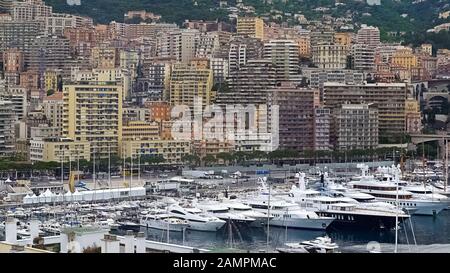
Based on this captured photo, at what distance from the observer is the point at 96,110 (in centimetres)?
1005

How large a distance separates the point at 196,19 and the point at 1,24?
10.3 feet

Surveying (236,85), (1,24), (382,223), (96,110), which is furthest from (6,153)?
(1,24)

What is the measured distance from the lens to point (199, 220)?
6.20 meters

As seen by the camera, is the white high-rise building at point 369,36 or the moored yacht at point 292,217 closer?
the moored yacht at point 292,217

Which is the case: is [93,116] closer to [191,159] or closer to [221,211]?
[191,159]

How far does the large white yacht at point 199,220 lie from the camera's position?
612cm

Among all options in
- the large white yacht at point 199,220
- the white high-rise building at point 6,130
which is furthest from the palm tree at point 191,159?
the large white yacht at point 199,220

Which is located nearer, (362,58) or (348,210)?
(348,210)

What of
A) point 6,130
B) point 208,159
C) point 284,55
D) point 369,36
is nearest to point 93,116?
point 6,130

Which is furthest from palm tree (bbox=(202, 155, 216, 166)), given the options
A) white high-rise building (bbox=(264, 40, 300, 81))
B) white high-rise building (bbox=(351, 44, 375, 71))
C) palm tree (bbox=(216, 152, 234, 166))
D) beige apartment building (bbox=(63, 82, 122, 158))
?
white high-rise building (bbox=(351, 44, 375, 71))

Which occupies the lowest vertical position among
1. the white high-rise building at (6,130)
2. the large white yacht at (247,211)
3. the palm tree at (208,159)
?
the large white yacht at (247,211)

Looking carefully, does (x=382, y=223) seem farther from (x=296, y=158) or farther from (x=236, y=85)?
(x=236, y=85)

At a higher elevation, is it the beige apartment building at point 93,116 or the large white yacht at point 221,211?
the beige apartment building at point 93,116

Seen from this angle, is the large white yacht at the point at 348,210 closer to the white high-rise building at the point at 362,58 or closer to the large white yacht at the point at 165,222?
the large white yacht at the point at 165,222
